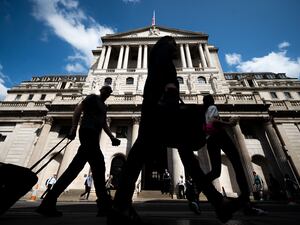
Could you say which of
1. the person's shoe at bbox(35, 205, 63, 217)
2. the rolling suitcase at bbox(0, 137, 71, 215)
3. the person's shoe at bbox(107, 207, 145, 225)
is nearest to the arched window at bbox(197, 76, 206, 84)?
the person's shoe at bbox(35, 205, 63, 217)

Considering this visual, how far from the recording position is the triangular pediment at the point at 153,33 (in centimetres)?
2914

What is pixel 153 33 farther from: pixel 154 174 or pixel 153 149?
pixel 153 149

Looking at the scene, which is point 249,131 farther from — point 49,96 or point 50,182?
point 49,96

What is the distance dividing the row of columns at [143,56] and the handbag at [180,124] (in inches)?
930

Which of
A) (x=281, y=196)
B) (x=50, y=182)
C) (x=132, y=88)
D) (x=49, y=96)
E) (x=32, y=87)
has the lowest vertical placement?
(x=281, y=196)

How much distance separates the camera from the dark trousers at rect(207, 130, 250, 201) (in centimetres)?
237

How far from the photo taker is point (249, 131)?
1694 centimetres

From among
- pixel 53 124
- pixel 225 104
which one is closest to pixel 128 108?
pixel 53 124

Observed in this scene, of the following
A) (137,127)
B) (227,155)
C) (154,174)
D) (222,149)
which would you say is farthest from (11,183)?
(154,174)

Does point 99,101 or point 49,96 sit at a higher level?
point 49,96

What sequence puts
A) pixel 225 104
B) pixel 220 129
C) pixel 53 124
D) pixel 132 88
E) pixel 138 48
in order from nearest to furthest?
1. pixel 220 129
2. pixel 225 104
3. pixel 53 124
4. pixel 132 88
5. pixel 138 48

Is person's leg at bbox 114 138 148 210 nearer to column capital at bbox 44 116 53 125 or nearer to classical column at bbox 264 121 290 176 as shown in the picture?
classical column at bbox 264 121 290 176

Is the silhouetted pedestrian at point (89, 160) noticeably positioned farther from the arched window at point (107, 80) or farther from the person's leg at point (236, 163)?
the arched window at point (107, 80)

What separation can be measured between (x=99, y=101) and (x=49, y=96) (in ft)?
108
